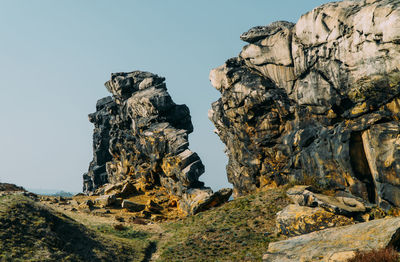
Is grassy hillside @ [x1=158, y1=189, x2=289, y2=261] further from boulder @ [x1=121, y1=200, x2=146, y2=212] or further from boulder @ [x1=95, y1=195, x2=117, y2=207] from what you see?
boulder @ [x1=95, y1=195, x2=117, y2=207]

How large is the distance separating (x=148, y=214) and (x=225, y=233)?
25.9 metres

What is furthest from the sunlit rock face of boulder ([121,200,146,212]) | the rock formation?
boulder ([121,200,146,212])

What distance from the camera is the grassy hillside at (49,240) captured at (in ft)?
102

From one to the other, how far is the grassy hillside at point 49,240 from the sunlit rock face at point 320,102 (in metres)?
26.9

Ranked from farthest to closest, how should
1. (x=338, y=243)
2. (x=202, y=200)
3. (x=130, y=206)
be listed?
(x=130, y=206) → (x=202, y=200) → (x=338, y=243)

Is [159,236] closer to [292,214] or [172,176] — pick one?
[292,214]

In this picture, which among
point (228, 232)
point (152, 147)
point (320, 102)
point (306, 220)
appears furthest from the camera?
point (152, 147)

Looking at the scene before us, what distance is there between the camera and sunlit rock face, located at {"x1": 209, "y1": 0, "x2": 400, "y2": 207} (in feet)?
114

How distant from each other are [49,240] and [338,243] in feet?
95.6

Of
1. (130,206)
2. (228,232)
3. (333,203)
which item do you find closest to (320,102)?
(333,203)

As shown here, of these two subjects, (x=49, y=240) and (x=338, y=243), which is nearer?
(x=338, y=243)

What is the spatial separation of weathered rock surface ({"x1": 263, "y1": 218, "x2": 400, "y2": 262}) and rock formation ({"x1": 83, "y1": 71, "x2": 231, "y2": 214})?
3102 cm

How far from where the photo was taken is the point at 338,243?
2314 cm

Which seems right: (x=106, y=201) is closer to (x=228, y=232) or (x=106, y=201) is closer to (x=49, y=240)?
(x=49, y=240)
